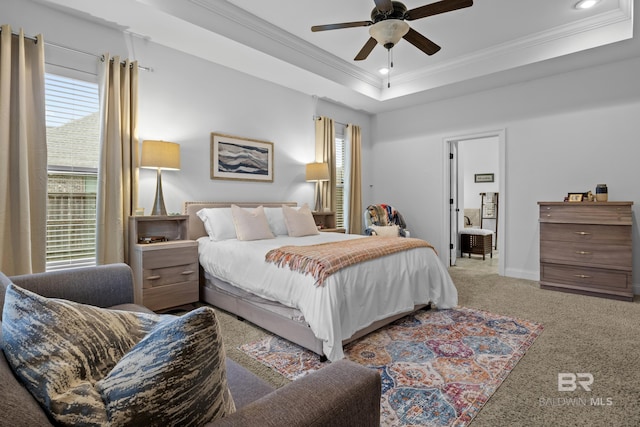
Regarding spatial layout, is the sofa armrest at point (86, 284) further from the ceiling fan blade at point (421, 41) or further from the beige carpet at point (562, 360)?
the ceiling fan blade at point (421, 41)

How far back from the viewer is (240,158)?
173 inches

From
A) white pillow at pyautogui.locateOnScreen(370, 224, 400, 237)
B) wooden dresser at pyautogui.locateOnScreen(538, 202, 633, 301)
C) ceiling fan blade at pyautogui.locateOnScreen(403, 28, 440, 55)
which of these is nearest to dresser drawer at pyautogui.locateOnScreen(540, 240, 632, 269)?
wooden dresser at pyautogui.locateOnScreen(538, 202, 633, 301)

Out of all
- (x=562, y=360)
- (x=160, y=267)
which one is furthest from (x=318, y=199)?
(x=562, y=360)

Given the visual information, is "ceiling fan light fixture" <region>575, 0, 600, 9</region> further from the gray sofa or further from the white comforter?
the gray sofa

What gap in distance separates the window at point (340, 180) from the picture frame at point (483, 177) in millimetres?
4225

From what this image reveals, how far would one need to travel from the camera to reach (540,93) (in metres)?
4.52

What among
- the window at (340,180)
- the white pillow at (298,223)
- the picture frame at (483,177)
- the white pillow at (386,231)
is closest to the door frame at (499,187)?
the white pillow at (386,231)

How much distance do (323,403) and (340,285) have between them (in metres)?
1.60

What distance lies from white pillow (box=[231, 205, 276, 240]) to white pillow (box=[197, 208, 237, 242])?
0.11m

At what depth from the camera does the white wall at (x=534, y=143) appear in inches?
157

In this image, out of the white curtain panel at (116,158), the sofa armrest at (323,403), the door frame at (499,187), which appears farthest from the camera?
the door frame at (499,187)

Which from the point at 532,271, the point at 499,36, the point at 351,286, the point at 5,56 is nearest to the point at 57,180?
the point at 5,56

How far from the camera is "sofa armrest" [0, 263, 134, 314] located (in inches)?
71.3

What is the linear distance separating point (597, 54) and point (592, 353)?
339 centimetres
